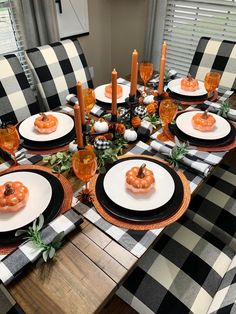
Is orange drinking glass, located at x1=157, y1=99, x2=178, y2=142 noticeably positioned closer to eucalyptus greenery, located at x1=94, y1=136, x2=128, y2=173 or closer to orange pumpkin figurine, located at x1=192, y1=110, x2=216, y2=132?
orange pumpkin figurine, located at x1=192, y1=110, x2=216, y2=132

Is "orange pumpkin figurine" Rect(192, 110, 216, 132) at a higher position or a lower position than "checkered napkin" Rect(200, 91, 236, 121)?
higher

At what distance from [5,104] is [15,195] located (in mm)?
816

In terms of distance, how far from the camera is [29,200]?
83 centimetres

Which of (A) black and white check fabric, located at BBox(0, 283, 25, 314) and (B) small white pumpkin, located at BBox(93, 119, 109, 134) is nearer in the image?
(A) black and white check fabric, located at BBox(0, 283, 25, 314)

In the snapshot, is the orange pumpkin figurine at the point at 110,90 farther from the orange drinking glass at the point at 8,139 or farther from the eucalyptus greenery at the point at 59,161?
the orange drinking glass at the point at 8,139

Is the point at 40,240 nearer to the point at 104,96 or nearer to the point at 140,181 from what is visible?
the point at 140,181

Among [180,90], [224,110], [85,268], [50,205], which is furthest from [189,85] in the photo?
[85,268]

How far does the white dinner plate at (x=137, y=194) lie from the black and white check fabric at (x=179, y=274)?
191 mm

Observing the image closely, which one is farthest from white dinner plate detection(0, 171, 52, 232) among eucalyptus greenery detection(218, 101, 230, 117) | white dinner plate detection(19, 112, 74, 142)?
eucalyptus greenery detection(218, 101, 230, 117)

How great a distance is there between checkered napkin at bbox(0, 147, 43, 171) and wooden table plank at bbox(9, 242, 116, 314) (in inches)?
17.8

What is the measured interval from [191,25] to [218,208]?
1972 millimetres

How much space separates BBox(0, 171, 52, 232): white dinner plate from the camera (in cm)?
76

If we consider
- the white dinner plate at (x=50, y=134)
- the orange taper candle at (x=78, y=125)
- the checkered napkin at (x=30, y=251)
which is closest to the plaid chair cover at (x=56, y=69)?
the white dinner plate at (x=50, y=134)

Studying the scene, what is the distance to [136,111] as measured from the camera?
128cm
